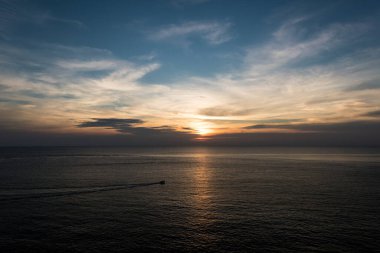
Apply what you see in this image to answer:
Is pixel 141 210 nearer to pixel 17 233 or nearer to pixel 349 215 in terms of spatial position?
pixel 17 233

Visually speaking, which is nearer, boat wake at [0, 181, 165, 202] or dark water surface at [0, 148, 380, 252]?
dark water surface at [0, 148, 380, 252]

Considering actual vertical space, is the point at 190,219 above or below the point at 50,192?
below

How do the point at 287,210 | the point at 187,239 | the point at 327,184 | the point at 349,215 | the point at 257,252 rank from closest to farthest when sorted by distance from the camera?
the point at 257,252, the point at 187,239, the point at 349,215, the point at 287,210, the point at 327,184

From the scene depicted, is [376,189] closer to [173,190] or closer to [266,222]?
[266,222]

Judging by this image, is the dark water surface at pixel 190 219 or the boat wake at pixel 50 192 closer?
the dark water surface at pixel 190 219

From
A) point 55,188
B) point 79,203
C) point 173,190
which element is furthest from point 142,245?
point 55,188

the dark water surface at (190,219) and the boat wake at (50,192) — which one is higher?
the boat wake at (50,192)

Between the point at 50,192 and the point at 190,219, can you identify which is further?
the point at 50,192

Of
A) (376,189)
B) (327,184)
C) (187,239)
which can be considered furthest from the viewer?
Answer: (327,184)

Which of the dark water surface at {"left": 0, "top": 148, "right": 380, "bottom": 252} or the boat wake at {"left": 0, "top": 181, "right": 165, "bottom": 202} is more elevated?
the boat wake at {"left": 0, "top": 181, "right": 165, "bottom": 202}

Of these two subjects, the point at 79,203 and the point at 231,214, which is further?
the point at 79,203
